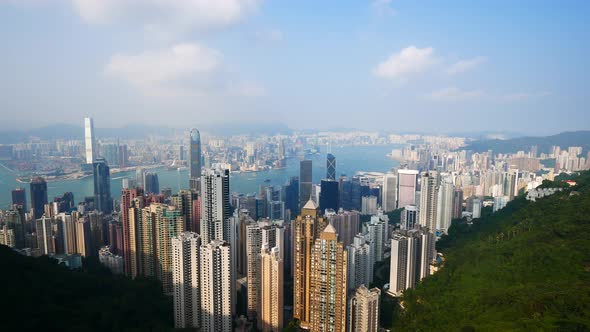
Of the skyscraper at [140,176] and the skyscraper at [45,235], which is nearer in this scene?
the skyscraper at [45,235]

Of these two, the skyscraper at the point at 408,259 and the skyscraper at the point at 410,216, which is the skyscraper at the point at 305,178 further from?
→ the skyscraper at the point at 408,259

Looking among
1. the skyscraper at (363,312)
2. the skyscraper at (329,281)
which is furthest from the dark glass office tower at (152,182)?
the skyscraper at (363,312)

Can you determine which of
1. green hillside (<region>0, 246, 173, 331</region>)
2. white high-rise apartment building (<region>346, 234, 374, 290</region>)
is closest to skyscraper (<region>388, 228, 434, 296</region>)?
white high-rise apartment building (<region>346, 234, 374, 290</region>)

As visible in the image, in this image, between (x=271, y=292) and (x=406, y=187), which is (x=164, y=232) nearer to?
(x=271, y=292)

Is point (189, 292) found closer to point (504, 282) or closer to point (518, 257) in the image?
point (504, 282)

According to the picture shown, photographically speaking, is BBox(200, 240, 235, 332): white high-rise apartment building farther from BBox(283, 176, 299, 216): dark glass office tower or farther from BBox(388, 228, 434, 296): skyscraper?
BBox(283, 176, 299, 216): dark glass office tower

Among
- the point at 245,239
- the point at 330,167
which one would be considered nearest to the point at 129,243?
the point at 245,239

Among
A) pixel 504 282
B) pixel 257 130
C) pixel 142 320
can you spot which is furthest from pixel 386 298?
pixel 257 130
